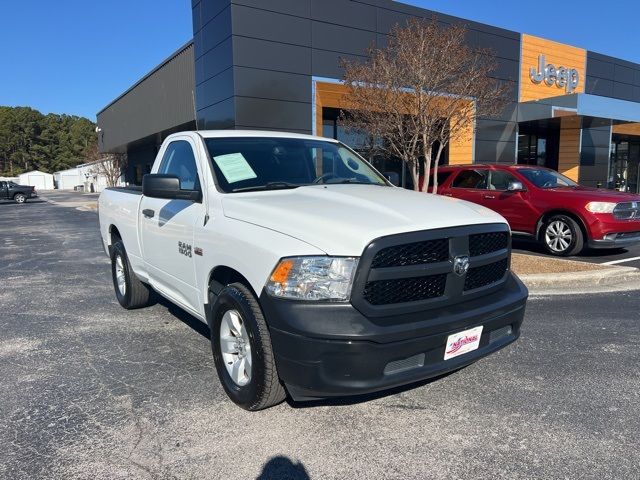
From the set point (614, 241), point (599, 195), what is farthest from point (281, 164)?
point (614, 241)

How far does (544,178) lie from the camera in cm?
973

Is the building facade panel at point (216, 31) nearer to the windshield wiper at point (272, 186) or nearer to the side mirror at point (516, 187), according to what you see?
the side mirror at point (516, 187)

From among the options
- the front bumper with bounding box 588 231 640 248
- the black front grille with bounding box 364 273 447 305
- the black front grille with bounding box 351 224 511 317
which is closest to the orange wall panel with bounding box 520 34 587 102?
the front bumper with bounding box 588 231 640 248

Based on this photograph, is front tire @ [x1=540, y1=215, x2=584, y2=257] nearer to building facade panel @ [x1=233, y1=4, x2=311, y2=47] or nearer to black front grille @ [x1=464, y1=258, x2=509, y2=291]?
black front grille @ [x1=464, y1=258, x2=509, y2=291]

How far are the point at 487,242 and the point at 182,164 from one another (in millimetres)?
2751

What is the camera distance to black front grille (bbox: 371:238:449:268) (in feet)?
8.72

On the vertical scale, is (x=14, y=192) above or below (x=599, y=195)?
below

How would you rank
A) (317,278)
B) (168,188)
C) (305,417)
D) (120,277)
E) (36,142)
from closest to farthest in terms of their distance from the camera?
(317,278) → (305,417) → (168,188) → (120,277) → (36,142)

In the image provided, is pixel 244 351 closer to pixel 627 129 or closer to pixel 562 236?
pixel 562 236

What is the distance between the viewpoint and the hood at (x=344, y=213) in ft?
8.80

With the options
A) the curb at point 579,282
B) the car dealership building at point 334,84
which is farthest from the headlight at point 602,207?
the car dealership building at point 334,84

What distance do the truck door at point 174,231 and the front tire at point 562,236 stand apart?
7226 mm

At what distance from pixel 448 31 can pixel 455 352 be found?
706cm

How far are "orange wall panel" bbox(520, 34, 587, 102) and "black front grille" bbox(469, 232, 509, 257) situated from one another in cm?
1711
